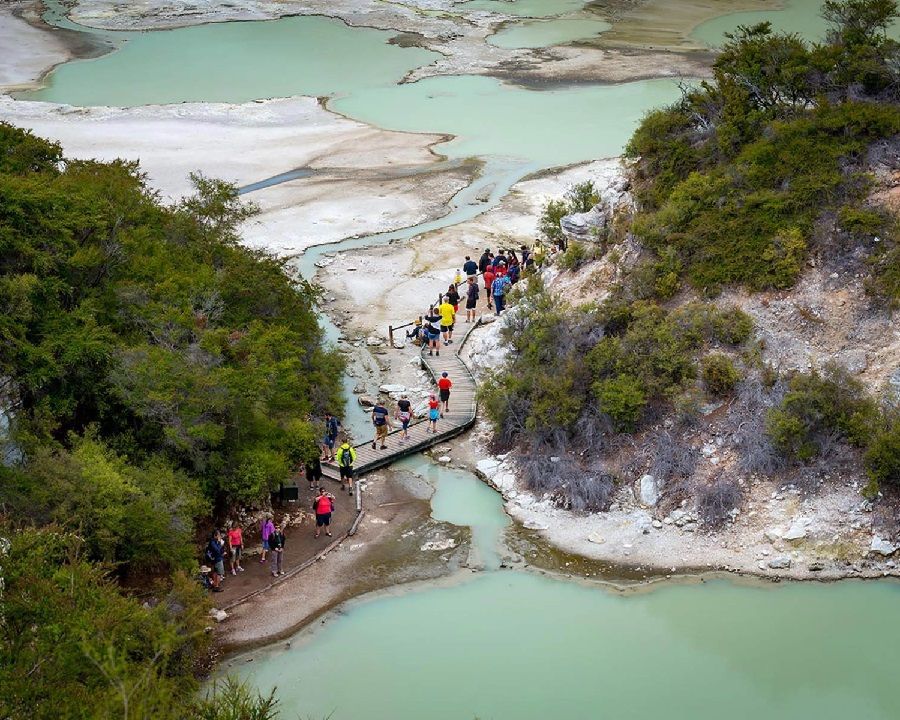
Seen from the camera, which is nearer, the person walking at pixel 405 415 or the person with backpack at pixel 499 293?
the person walking at pixel 405 415

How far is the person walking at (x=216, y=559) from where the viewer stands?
20812 mm

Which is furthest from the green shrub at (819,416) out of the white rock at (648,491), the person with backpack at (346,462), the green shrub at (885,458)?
the person with backpack at (346,462)

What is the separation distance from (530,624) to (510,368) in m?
7.83

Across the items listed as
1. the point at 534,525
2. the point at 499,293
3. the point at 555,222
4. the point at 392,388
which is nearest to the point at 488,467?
the point at 534,525

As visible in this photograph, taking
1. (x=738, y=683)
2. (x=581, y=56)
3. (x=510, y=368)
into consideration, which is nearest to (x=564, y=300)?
(x=510, y=368)

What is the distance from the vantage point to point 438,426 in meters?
26.6

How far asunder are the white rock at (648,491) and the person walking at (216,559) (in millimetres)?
8111

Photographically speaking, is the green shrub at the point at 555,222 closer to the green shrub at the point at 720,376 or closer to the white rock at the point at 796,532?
the green shrub at the point at 720,376

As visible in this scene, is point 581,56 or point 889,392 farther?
point 581,56

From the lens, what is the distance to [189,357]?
22578 mm

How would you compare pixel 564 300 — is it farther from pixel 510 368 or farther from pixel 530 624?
pixel 530 624

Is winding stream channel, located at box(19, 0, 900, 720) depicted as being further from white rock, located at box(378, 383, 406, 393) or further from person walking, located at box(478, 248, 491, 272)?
person walking, located at box(478, 248, 491, 272)

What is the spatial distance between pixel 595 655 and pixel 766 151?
1304 centimetres

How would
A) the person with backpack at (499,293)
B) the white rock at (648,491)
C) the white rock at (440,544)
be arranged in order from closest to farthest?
the white rock at (440,544), the white rock at (648,491), the person with backpack at (499,293)
